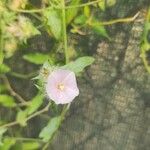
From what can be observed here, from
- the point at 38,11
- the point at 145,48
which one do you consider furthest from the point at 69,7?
the point at 145,48

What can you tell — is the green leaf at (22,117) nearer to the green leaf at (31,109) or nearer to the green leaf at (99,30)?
the green leaf at (31,109)

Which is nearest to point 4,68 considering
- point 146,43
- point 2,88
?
point 2,88

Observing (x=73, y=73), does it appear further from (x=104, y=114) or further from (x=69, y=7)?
(x=104, y=114)

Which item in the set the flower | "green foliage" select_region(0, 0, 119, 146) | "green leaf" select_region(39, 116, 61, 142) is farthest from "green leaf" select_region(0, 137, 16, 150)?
the flower

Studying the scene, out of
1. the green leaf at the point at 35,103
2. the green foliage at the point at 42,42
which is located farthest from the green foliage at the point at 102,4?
the green leaf at the point at 35,103

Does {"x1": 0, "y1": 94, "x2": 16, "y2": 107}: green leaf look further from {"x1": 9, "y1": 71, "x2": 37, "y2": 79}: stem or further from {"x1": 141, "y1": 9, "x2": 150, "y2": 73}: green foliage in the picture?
{"x1": 141, "y1": 9, "x2": 150, "y2": 73}: green foliage
